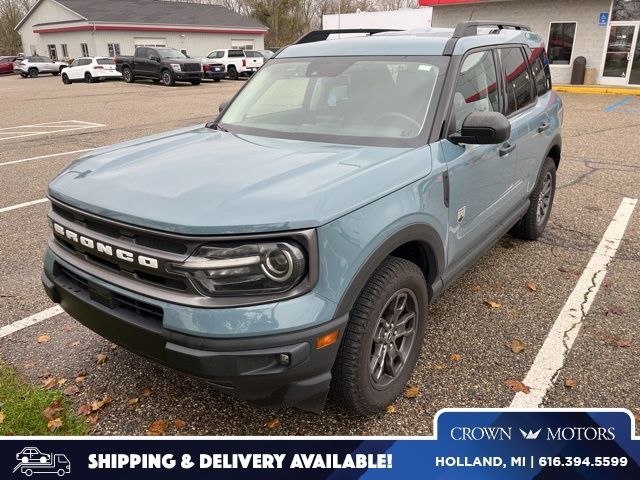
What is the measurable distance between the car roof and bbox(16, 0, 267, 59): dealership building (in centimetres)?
4121

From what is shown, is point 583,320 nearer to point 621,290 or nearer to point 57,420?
point 621,290

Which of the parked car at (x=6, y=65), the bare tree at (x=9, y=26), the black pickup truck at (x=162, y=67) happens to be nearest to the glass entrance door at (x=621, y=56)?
the black pickup truck at (x=162, y=67)

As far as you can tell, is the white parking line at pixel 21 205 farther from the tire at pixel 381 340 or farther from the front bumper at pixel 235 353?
the tire at pixel 381 340

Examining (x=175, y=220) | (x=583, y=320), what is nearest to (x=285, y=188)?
(x=175, y=220)

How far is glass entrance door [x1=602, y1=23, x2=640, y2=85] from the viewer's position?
20297mm

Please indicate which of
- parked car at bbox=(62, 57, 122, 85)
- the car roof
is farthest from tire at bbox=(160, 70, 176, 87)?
the car roof

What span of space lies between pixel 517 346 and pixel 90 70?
31.7 metres

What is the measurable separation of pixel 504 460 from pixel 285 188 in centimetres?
157

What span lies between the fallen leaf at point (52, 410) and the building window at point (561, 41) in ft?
76.4

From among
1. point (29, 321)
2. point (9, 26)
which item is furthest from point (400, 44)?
point (9, 26)

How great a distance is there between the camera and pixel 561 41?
2181 centimetres

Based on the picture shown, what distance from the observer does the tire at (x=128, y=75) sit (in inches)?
1128

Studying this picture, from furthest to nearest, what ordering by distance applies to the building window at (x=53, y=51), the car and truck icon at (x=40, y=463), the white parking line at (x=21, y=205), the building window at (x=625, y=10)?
the building window at (x=53, y=51) < the building window at (x=625, y=10) < the white parking line at (x=21, y=205) < the car and truck icon at (x=40, y=463)

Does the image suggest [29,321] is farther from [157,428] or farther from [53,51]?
[53,51]
